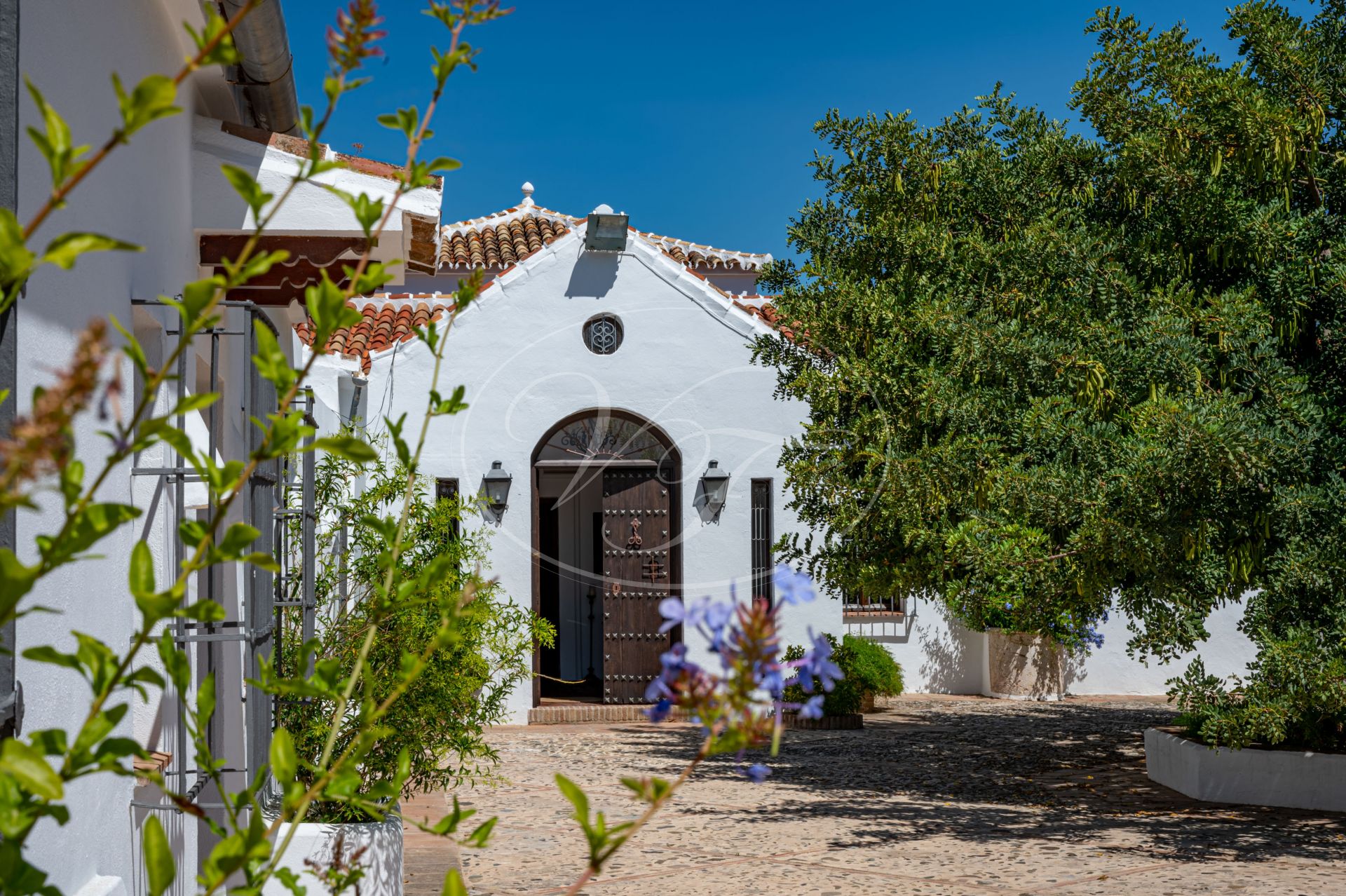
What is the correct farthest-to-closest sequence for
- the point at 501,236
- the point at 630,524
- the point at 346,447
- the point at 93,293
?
the point at 501,236
the point at 630,524
the point at 93,293
the point at 346,447

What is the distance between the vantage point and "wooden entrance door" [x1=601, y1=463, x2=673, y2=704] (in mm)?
14445

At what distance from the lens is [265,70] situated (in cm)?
→ 480

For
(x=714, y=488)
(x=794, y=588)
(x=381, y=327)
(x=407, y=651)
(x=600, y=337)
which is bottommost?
(x=407, y=651)

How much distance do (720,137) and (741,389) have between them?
122 inches

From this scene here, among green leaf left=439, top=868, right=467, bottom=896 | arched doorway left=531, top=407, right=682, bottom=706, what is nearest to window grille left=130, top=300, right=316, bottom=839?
green leaf left=439, top=868, right=467, bottom=896

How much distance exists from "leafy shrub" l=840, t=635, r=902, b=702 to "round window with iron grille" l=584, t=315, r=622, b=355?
15.2ft

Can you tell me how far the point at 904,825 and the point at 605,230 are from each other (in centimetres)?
792

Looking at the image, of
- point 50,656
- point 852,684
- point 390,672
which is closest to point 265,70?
point 390,672

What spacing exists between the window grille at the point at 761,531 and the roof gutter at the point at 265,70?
9128mm

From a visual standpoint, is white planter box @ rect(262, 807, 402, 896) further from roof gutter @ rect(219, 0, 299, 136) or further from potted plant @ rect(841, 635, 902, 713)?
potted plant @ rect(841, 635, 902, 713)

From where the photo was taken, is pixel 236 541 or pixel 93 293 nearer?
pixel 236 541

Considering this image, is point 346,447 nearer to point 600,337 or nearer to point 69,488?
point 69,488

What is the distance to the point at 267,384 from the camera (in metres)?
5.10

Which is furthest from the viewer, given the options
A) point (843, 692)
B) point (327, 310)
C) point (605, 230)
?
point (605, 230)
